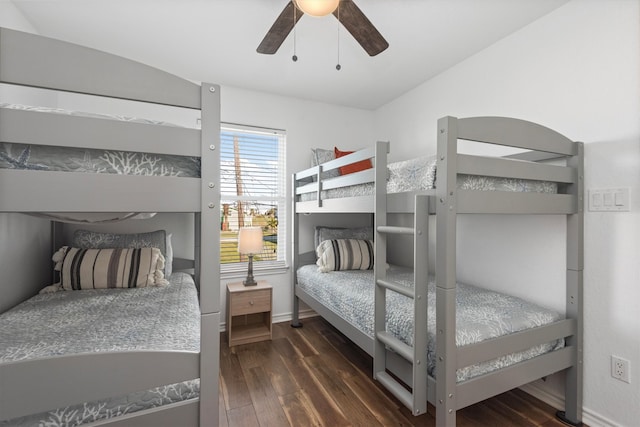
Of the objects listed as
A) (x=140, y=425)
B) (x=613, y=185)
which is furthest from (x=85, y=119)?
(x=613, y=185)

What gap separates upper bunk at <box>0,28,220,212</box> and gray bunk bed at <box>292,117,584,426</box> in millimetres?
959

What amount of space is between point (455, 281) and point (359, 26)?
139 cm

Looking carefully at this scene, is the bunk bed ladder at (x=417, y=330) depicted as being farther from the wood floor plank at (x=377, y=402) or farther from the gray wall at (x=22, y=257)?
the gray wall at (x=22, y=257)

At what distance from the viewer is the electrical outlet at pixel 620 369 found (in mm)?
1503

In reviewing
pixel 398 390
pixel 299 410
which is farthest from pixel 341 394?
pixel 398 390

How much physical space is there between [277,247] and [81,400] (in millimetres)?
2336

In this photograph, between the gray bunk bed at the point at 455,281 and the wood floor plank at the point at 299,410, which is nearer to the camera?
the gray bunk bed at the point at 455,281

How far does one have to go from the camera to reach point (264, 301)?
2.67 meters

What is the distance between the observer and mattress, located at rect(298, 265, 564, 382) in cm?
138

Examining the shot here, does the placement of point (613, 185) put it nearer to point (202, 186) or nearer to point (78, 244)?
point (202, 186)

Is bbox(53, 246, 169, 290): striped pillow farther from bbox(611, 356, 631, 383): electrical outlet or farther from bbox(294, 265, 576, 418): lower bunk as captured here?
bbox(611, 356, 631, 383): electrical outlet

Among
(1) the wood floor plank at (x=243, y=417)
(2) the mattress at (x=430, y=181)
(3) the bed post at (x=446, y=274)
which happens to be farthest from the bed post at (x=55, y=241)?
(3) the bed post at (x=446, y=274)

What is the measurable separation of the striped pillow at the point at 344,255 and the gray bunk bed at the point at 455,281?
788 mm

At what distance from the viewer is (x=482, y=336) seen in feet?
4.52
